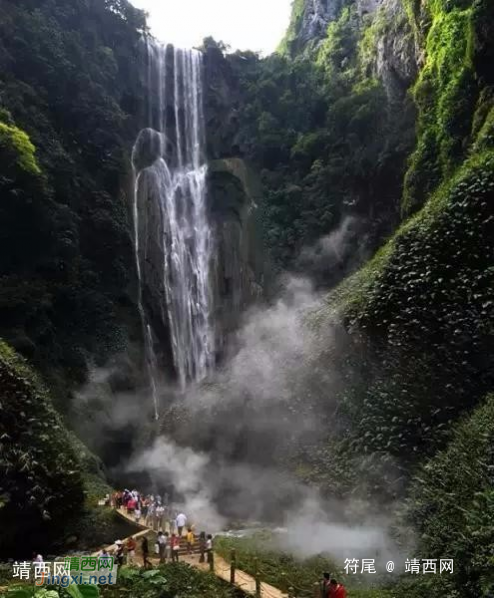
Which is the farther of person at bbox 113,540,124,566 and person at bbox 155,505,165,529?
person at bbox 155,505,165,529

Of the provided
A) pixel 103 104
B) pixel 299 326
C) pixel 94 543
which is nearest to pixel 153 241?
pixel 103 104

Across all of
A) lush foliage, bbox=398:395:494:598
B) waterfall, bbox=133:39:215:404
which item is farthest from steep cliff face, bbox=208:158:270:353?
lush foliage, bbox=398:395:494:598

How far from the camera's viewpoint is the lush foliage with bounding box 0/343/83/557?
11500 mm

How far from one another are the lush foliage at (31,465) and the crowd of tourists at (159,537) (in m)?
1.42

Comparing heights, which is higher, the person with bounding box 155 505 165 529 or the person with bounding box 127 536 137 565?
the person with bounding box 155 505 165 529

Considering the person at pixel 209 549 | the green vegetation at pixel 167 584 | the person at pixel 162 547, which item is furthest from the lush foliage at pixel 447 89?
the green vegetation at pixel 167 584

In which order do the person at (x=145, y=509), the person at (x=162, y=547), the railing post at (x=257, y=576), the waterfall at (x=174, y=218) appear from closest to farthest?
the railing post at (x=257, y=576) < the person at (x=162, y=547) < the person at (x=145, y=509) < the waterfall at (x=174, y=218)

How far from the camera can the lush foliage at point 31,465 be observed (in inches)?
453

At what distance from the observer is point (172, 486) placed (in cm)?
1692

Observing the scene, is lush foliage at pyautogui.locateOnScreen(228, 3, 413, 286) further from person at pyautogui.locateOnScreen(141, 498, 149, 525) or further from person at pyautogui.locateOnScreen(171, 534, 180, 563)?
person at pyautogui.locateOnScreen(171, 534, 180, 563)

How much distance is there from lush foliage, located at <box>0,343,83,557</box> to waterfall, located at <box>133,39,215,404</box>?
393 inches

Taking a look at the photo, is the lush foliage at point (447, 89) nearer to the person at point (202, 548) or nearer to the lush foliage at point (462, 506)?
the lush foliage at point (462, 506)

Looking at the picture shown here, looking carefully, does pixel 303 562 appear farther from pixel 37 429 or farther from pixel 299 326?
pixel 299 326

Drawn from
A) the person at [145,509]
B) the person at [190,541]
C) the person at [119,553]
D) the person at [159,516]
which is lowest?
the person at [119,553]
